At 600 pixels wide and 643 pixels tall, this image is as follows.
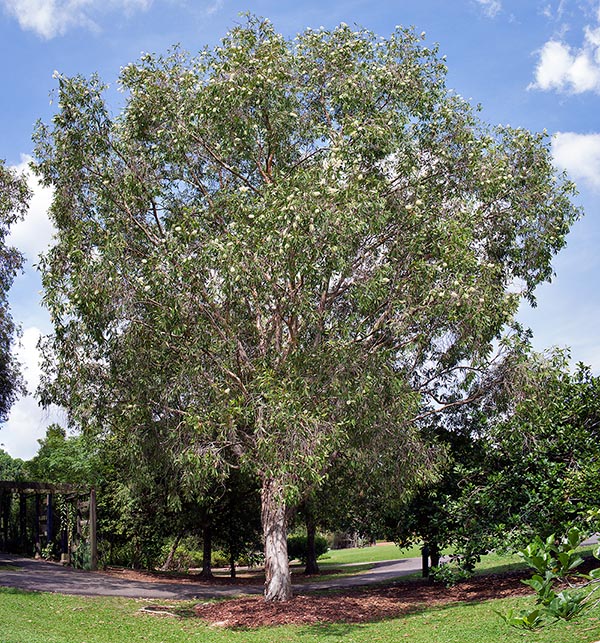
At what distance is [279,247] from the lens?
12516mm

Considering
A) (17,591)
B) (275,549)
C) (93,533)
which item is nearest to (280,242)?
(275,549)

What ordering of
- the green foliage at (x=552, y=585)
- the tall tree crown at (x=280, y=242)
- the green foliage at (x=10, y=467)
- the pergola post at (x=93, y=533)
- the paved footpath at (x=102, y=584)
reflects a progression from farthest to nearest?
the green foliage at (x=10, y=467) < the pergola post at (x=93, y=533) < the paved footpath at (x=102, y=584) < the tall tree crown at (x=280, y=242) < the green foliage at (x=552, y=585)

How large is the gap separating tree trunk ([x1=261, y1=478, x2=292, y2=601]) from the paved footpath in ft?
10.3

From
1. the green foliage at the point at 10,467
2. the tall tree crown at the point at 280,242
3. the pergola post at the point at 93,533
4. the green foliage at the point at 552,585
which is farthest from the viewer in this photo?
the green foliage at the point at 10,467

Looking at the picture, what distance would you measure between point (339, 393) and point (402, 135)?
5888 millimetres

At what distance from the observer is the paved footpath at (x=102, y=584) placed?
54.4 feet

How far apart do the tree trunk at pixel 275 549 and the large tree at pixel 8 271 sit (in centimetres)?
931

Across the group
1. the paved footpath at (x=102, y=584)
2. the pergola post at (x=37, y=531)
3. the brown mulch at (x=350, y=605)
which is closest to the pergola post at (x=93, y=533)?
the paved footpath at (x=102, y=584)

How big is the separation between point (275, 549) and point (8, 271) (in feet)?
36.4

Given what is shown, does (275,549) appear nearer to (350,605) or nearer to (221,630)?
(350,605)

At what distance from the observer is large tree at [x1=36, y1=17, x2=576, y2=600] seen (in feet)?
42.3

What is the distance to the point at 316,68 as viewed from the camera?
612 inches

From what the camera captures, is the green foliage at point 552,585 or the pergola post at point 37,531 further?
the pergola post at point 37,531

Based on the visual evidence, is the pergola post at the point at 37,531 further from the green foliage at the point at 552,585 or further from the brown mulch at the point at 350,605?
the green foliage at the point at 552,585
